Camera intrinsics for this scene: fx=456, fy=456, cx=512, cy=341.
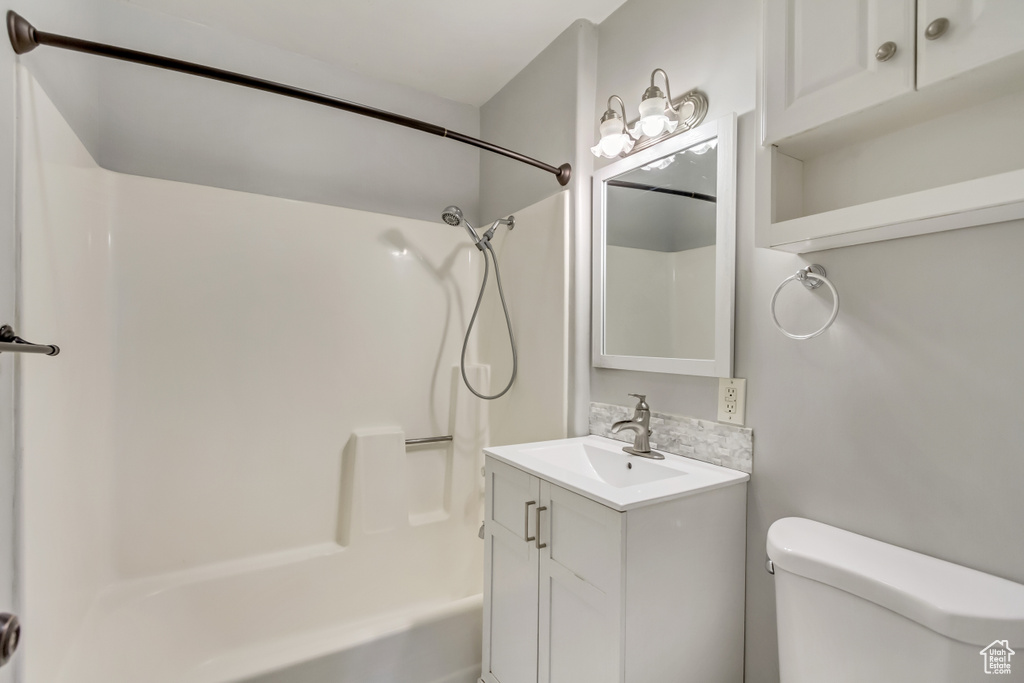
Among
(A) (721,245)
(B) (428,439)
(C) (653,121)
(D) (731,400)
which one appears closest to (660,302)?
(A) (721,245)

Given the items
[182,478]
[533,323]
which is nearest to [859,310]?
[533,323]

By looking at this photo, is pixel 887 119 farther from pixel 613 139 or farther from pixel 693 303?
pixel 613 139

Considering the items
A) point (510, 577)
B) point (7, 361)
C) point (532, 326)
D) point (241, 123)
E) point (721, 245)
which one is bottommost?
point (510, 577)

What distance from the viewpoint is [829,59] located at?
0.92 m

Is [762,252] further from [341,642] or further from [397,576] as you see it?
[397,576]

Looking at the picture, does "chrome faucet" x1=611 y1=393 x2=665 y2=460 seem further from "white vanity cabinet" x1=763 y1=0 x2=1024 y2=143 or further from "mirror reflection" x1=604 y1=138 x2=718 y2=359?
"white vanity cabinet" x1=763 y1=0 x2=1024 y2=143

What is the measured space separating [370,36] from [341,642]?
7.40 feet

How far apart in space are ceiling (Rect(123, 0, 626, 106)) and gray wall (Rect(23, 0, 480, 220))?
10cm

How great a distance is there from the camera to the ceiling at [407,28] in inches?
67.6

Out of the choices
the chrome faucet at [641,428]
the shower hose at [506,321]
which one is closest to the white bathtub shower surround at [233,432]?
the shower hose at [506,321]

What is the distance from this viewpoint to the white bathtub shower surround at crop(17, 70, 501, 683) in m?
1.26

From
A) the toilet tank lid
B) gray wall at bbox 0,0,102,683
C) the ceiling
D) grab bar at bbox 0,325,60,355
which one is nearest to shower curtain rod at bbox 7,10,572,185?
gray wall at bbox 0,0,102,683

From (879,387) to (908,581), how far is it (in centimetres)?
39

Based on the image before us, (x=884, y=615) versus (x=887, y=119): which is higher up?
(x=887, y=119)
